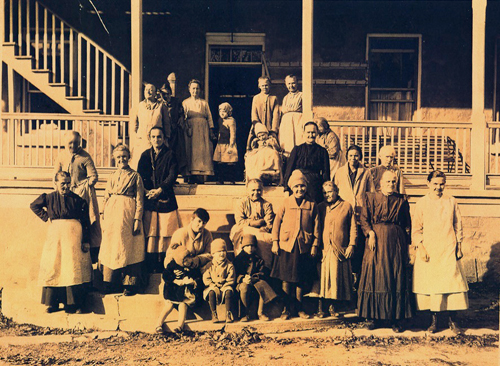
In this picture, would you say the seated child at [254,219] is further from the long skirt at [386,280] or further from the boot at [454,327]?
the boot at [454,327]

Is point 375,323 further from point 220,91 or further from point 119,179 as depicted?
point 220,91

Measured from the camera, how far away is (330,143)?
10812 mm

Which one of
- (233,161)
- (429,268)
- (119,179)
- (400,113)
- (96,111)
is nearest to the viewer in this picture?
(429,268)

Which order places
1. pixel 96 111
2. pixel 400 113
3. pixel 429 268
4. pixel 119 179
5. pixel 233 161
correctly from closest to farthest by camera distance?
pixel 429 268
pixel 119 179
pixel 233 161
pixel 96 111
pixel 400 113

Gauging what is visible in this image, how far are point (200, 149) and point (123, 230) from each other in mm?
2400

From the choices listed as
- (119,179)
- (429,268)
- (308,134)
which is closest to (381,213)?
(429,268)

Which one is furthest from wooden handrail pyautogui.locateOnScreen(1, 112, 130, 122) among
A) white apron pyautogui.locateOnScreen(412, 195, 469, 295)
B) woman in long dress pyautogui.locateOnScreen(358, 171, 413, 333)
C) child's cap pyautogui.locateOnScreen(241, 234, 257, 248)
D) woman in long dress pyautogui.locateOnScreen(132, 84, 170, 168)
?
white apron pyautogui.locateOnScreen(412, 195, 469, 295)

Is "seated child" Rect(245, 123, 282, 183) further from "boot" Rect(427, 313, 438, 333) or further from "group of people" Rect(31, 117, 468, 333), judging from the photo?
"boot" Rect(427, 313, 438, 333)

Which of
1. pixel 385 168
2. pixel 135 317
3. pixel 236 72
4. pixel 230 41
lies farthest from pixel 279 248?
pixel 230 41

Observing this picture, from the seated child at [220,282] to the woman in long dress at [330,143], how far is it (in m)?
2.46

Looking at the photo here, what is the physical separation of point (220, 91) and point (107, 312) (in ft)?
20.3

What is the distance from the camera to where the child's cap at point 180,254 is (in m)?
9.12

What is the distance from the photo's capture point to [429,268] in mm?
8992

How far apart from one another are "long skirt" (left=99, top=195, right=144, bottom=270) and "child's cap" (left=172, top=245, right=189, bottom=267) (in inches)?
26.0
